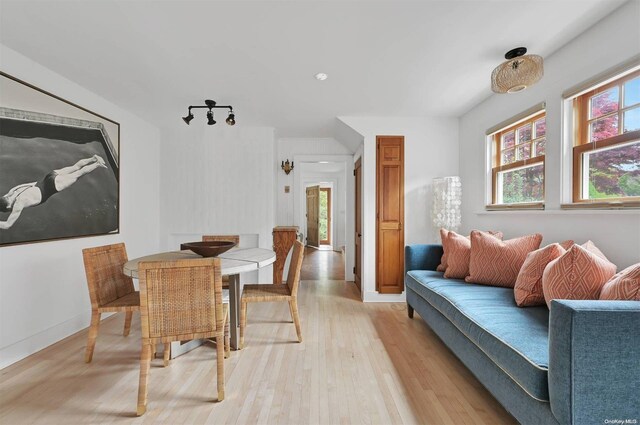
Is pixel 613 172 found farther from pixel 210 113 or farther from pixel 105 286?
pixel 105 286

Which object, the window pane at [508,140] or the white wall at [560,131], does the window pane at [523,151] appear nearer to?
the window pane at [508,140]

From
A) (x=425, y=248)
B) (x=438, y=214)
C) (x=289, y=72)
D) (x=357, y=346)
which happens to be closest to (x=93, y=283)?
(x=357, y=346)

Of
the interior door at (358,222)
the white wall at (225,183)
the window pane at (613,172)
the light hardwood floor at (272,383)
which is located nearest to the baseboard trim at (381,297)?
the interior door at (358,222)

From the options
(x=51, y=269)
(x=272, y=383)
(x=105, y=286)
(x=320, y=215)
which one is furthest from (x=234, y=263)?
(x=320, y=215)

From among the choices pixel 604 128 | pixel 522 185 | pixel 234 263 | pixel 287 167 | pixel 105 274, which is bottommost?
pixel 105 274

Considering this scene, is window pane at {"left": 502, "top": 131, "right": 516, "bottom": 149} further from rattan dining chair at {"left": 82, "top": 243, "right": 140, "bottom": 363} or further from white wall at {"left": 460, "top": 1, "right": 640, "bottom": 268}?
rattan dining chair at {"left": 82, "top": 243, "right": 140, "bottom": 363}

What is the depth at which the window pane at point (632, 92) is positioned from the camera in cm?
179

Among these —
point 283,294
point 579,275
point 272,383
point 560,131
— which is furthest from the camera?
point 283,294

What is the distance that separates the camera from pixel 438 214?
3.55 metres

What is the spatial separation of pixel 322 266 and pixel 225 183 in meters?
2.84

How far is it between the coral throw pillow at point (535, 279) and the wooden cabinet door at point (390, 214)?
1833 millimetres

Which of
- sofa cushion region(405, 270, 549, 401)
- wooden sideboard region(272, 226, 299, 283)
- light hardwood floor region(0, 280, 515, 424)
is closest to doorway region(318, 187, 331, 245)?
wooden sideboard region(272, 226, 299, 283)

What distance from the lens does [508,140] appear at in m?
3.09

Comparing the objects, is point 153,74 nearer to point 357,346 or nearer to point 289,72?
point 289,72
